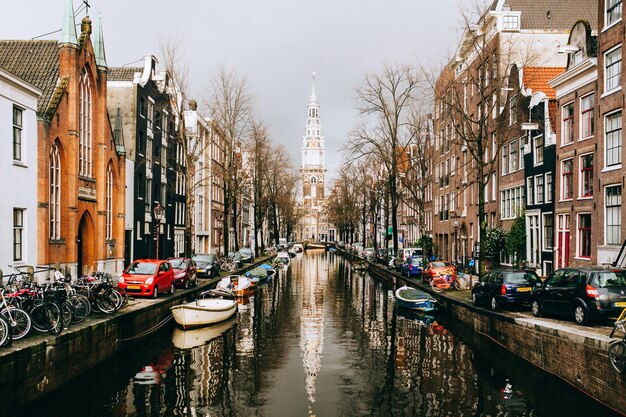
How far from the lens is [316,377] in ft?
58.0

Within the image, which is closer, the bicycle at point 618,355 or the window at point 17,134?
the bicycle at point 618,355

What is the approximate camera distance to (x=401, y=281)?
45.2 metres

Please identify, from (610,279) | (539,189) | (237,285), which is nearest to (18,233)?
(237,285)

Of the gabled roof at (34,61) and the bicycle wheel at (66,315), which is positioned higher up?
the gabled roof at (34,61)

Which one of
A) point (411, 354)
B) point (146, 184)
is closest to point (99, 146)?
point (146, 184)

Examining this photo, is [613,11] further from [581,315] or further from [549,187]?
[581,315]

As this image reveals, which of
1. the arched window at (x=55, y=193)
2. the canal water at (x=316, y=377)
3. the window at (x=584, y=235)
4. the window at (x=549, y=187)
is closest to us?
the canal water at (x=316, y=377)

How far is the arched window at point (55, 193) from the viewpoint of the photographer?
30.5m

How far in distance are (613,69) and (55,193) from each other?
90.4 feet

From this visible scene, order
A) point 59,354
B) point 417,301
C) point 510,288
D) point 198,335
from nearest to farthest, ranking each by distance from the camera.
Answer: point 59,354, point 510,288, point 198,335, point 417,301

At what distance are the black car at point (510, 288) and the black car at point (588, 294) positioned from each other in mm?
3087

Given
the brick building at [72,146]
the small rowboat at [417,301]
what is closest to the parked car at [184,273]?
the brick building at [72,146]

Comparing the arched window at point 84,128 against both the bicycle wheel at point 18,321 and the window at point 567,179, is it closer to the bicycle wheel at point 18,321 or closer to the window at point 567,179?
the bicycle wheel at point 18,321

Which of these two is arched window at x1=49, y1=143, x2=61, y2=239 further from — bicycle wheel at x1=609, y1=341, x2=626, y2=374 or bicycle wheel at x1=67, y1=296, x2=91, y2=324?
bicycle wheel at x1=609, y1=341, x2=626, y2=374
